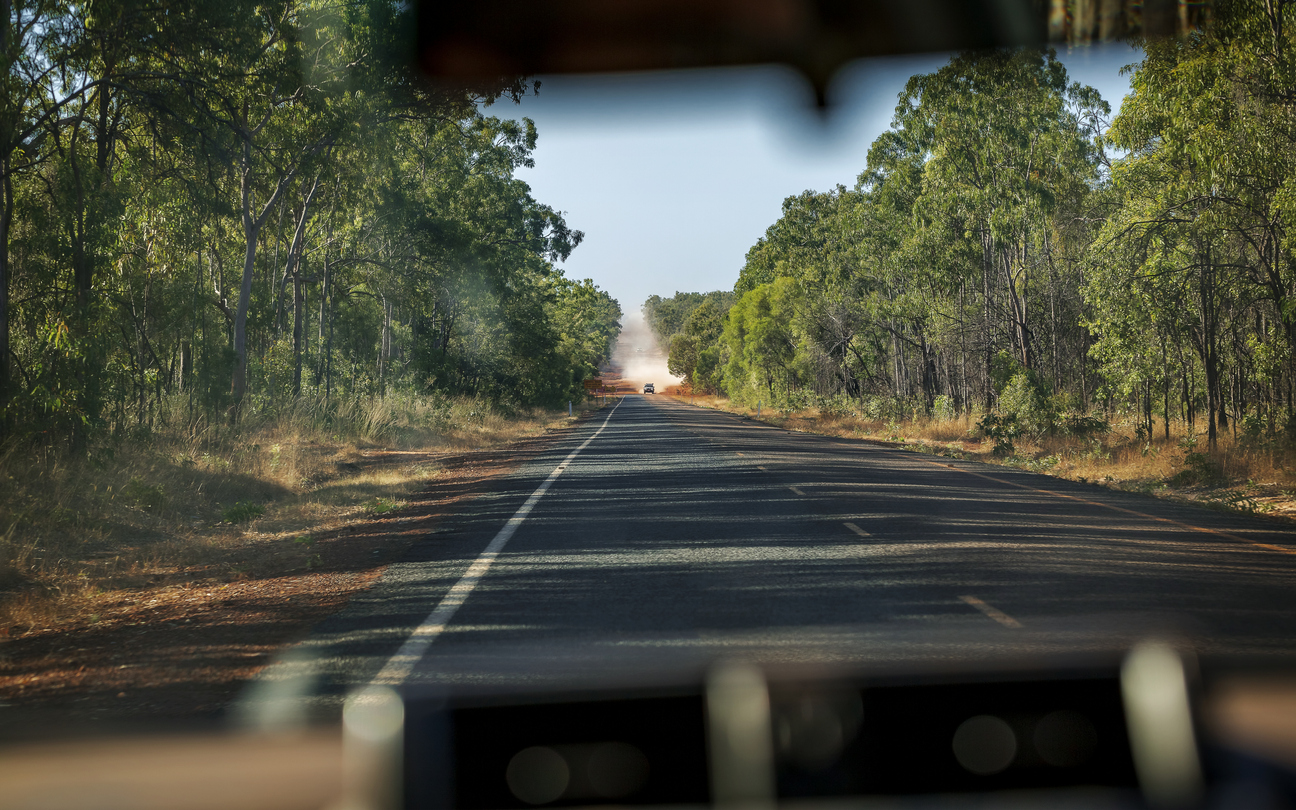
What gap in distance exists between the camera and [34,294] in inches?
657

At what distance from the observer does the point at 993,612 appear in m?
7.61

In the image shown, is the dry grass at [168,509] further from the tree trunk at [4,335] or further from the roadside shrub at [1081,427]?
the roadside shrub at [1081,427]

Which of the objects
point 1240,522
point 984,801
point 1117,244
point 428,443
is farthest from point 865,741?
point 428,443

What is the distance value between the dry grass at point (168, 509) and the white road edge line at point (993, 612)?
254 inches

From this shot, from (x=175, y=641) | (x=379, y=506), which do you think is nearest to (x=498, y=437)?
(x=379, y=506)

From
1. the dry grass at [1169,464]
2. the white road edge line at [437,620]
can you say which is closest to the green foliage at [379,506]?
the white road edge line at [437,620]

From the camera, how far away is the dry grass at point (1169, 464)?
17062mm

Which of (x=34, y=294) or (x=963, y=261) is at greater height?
(x=963, y=261)

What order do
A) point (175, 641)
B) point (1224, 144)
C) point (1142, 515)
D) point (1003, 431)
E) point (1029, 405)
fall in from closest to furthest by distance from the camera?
1. point (175, 641)
2. point (1142, 515)
3. point (1224, 144)
4. point (1003, 431)
5. point (1029, 405)

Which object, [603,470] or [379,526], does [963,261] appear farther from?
A: [379,526]

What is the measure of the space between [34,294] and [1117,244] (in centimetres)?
2011

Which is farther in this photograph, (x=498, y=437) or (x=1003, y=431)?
(x=498, y=437)

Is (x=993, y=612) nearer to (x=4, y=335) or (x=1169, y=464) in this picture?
(x=4, y=335)

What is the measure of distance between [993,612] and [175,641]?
5.75 meters
